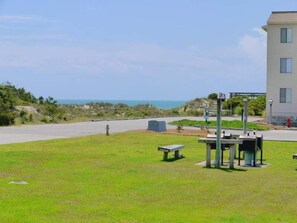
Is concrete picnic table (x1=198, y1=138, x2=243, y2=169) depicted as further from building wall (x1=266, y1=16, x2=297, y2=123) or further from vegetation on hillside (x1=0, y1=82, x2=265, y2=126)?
building wall (x1=266, y1=16, x2=297, y2=123)

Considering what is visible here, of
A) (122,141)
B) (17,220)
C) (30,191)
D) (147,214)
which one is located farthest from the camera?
(122,141)

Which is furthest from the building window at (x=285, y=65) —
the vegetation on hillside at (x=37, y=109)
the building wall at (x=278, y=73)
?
the vegetation on hillside at (x=37, y=109)

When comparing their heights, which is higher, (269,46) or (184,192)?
(269,46)

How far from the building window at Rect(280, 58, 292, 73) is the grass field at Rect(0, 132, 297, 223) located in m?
30.7

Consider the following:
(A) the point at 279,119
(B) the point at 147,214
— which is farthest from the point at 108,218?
(A) the point at 279,119

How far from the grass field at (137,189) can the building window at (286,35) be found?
102 ft

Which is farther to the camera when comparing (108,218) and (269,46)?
(269,46)

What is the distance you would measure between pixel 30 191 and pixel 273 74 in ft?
134

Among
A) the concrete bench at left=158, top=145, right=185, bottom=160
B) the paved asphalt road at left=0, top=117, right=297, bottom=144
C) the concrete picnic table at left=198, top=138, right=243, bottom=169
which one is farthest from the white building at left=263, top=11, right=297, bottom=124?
the concrete picnic table at left=198, top=138, right=243, bottom=169

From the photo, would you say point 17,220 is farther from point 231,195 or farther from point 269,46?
point 269,46

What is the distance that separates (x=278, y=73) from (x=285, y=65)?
0.87 metres

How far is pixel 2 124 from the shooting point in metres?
42.6

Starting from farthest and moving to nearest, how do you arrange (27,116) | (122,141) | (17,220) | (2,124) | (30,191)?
(27,116)
(2,124)
(122,141)
(30,191)
(17,220)

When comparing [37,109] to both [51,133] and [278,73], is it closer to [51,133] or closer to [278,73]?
[51,133]
